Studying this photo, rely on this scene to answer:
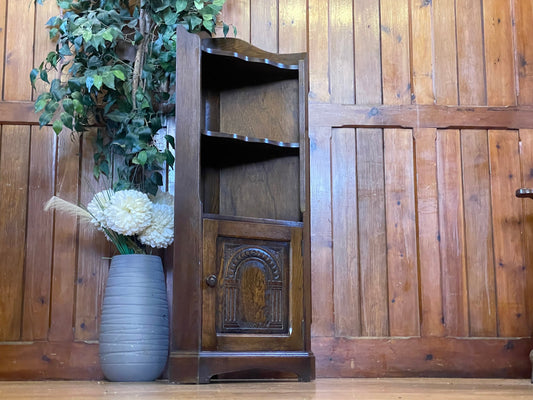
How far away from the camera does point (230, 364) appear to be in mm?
2486

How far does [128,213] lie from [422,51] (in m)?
1.54

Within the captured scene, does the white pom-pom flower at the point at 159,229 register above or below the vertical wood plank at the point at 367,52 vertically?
below

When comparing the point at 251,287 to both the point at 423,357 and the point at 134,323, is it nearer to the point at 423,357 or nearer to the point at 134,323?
the point at 134,323

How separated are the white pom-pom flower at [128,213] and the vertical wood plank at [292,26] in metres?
1.01

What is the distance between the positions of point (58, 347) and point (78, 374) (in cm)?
14

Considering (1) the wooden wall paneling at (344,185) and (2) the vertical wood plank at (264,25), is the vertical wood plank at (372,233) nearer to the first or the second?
(1) the wooden wall paneling at (344,185)

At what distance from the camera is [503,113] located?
3266 mm

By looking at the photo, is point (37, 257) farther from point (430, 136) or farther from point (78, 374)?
point (430, 136)

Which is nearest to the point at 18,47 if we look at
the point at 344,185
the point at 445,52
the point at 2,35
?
the point at 2,35

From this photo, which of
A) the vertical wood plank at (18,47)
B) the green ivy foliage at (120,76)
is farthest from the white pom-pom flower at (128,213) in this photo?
the vertical wood plank at (18,47)

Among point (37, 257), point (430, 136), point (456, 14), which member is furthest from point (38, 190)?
point (456, 14)

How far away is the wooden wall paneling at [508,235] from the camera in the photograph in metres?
3.14

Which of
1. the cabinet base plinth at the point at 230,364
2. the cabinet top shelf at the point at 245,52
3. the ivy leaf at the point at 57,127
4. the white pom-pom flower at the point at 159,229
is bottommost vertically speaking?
the cabinet base plinth at the point at 230,364

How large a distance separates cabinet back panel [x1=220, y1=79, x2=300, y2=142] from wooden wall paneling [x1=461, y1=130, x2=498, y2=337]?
83 cm
